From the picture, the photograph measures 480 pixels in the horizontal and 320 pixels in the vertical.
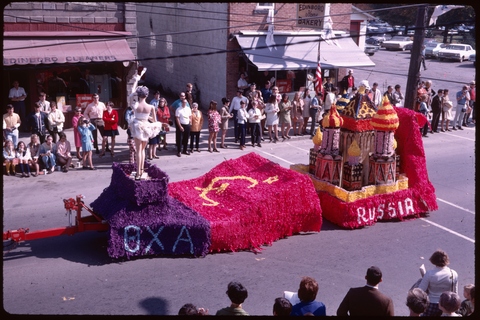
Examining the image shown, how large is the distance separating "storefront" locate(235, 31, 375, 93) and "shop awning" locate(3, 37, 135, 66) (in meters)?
4.80

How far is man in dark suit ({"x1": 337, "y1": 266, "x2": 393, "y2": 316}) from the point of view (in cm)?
627

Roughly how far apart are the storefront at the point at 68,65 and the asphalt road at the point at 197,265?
4.77 m

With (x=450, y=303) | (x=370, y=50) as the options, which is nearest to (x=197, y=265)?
(x=450, y=303)

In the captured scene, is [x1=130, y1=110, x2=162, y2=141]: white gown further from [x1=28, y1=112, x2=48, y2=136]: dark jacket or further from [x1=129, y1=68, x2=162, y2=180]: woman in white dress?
[x1=28, y1=112, x2=48, y2=136]: dark jacket

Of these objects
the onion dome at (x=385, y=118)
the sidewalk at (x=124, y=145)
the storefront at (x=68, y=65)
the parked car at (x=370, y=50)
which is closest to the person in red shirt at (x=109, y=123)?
the sidewalk at (x=124, y=145)

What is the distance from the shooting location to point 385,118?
11.4 metres

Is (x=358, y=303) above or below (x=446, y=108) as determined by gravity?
below

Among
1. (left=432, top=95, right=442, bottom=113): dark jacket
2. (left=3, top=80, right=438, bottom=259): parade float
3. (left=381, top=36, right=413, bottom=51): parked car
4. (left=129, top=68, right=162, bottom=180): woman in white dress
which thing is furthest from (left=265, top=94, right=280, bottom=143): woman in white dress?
(left=381, top=36, right=413, bottom=51): parked car

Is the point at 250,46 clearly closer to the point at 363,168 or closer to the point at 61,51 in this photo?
the point at 61,51

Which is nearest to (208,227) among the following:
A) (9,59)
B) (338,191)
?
(338,191)

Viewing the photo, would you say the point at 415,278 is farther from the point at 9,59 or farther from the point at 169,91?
the point at 169,91

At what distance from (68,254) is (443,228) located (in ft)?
24.0

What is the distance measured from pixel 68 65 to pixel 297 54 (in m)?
8.80

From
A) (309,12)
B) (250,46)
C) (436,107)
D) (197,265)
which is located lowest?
(197,265)
